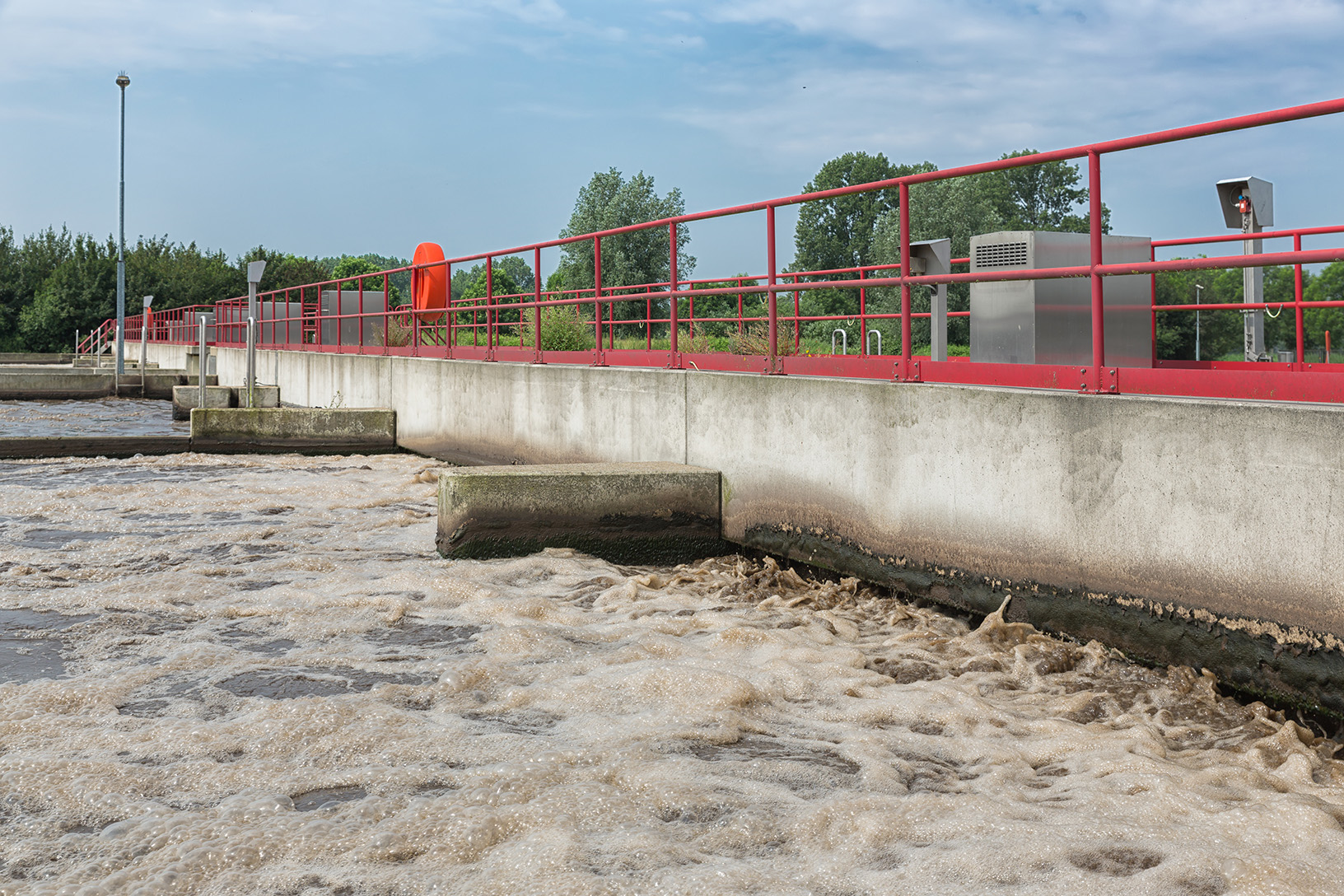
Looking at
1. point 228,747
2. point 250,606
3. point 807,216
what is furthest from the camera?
point 807,216

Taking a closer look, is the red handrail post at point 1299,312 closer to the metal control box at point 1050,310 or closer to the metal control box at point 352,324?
the metal control box at point 1050,310

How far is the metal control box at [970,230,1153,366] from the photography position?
6.49 metres

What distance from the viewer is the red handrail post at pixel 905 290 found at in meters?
6.01

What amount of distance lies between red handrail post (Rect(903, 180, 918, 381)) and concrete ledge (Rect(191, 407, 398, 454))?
29.8ft

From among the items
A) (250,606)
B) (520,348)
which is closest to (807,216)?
(520,348)

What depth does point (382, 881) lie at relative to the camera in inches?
114

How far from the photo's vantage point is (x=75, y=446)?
488 inches

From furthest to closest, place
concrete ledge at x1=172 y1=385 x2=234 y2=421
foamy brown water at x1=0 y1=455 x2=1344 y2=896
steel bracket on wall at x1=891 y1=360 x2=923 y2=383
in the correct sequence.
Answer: concrete ledge at x1=172 y1=385 x2=234 y2=421 < steel bracket on wall at x1=891 y1=360 x2=923 y2=383 < foamy brown water at x1=0 y1=455 x2=1344 y2=896

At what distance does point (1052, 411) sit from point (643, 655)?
208 centimetres

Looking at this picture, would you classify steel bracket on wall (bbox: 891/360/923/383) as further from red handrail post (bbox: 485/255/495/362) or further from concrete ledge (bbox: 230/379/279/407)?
concrete ledge (bbox: 230/379/279/407)

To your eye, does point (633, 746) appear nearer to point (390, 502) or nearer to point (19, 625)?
point (19, 625)

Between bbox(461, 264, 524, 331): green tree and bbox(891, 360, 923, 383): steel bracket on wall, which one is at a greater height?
bbox(461, 264, 524, 331): green tree

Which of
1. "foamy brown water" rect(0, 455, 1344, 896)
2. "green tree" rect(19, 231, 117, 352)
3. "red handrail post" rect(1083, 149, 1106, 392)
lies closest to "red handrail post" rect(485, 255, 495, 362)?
"foamy brown water" rect(0, 455, 1344, 896)

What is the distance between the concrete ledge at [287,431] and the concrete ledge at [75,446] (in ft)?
2.06
